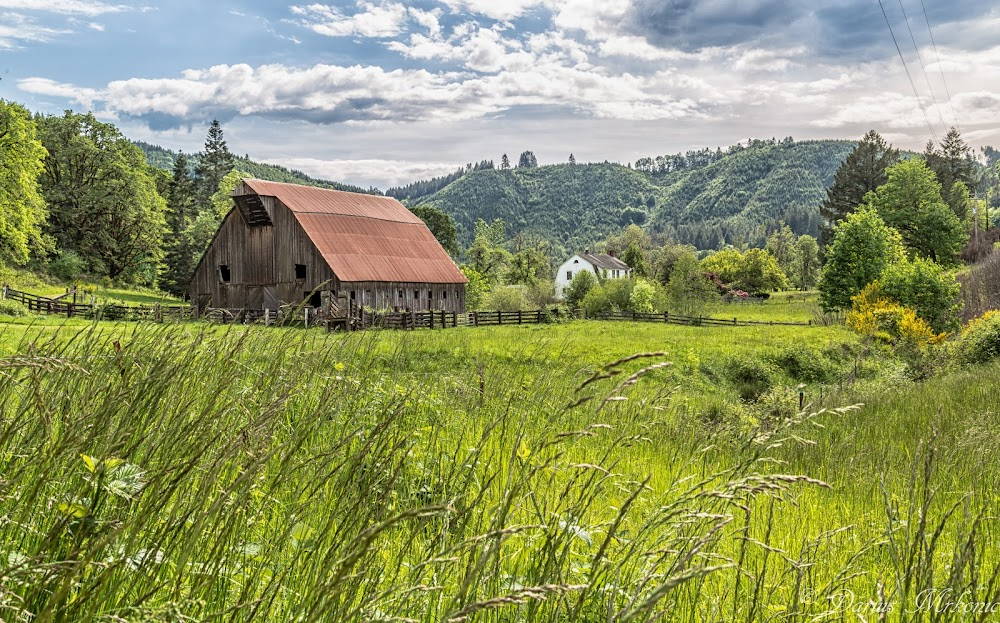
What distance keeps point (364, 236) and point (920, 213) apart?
154 ft

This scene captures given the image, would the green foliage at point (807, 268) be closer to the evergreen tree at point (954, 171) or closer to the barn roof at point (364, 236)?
the evergreen tree at point (954, 171)

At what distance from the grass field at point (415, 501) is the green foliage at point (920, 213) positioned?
183 ft

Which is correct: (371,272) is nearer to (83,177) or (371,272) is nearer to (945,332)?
(945,332)

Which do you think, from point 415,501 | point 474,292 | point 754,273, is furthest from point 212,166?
point 415,501

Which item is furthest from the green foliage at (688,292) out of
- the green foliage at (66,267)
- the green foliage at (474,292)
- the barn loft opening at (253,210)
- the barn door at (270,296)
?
the green foliage at (66,267)

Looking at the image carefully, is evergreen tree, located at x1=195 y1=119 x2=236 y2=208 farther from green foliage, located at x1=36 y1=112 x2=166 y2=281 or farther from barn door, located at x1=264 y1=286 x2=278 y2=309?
barn door, located at x1=264 y1=286 x2=278 y2=309

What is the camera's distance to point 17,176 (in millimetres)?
36438

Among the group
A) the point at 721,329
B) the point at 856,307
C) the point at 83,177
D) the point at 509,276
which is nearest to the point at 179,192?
the point at 83,177

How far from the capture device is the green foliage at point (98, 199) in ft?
182

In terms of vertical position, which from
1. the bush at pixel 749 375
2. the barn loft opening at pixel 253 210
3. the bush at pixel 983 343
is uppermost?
the barn loft opening at pixel 253 210

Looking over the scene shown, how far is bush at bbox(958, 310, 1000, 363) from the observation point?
869 inches

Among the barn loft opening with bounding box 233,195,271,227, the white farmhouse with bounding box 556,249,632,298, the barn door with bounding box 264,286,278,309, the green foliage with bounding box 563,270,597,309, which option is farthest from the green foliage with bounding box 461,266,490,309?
the white farmhouse with bounding box 556,249,632,298

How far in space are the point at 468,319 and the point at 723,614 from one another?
37.3 m

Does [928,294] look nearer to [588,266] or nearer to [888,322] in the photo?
[888,322]
